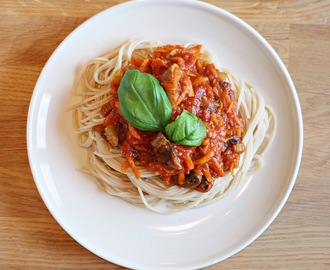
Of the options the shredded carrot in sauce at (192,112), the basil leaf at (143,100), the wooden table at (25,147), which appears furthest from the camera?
the wooden table at (25,147)

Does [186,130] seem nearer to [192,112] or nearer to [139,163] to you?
[192,112]

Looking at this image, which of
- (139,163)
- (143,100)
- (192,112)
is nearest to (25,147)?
(139,163)

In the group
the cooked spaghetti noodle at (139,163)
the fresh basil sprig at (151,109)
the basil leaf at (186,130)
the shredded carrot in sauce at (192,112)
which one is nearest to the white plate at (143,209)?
the cooked spaghetti noodle at (139,163)

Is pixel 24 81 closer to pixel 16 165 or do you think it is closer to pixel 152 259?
pixel 16 165

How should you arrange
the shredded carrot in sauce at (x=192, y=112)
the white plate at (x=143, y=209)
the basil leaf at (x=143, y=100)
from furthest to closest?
the white plate at (x=143, y=209) < the shredded carrot in sauce at (x=192, y=112) < the basil leaf at (x=143, y=100)

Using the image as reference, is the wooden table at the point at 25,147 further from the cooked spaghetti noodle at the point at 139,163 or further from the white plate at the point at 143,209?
the cooked spaghetti noodle at the point at 139,163

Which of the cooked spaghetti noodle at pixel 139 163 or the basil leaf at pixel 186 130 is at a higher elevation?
the basil leaf at pixel 186 130

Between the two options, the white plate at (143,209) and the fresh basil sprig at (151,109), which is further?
the white plate at (143,209)
